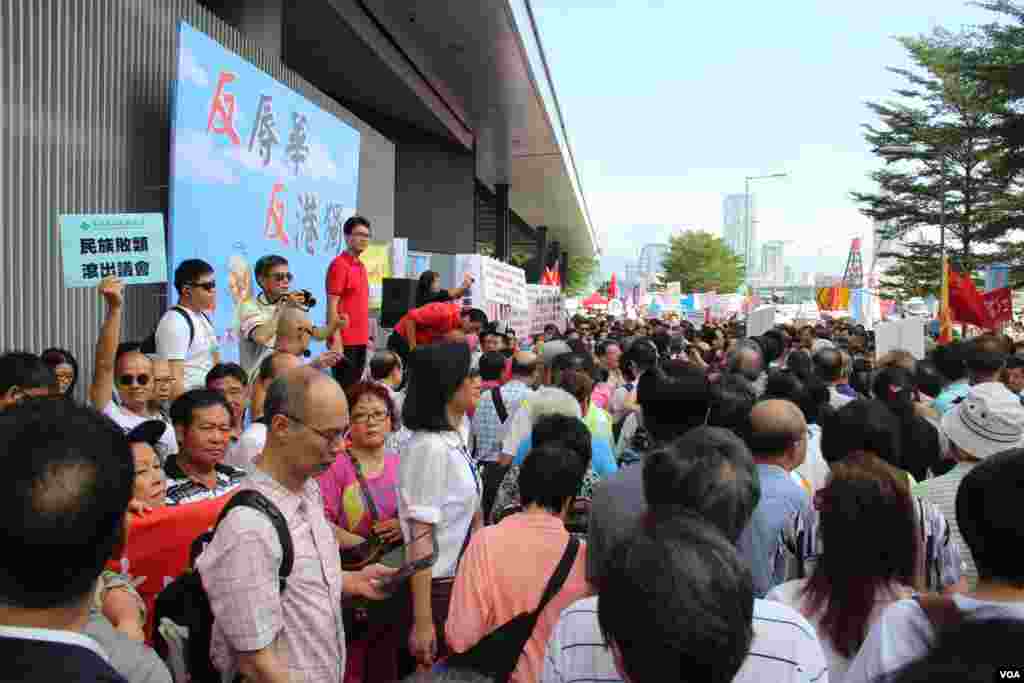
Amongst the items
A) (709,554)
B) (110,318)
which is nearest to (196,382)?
(110,318)

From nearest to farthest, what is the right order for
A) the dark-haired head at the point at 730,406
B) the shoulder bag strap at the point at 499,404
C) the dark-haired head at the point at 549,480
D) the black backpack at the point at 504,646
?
the black backpack at the point at 504,646
the dark-haired head at the point at 549,480
the dark-haired head at the point at 730,406
the shoulder bag strap at the point at 499,404

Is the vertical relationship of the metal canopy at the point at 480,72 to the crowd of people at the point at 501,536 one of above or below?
above

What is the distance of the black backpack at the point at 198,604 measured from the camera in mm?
2084

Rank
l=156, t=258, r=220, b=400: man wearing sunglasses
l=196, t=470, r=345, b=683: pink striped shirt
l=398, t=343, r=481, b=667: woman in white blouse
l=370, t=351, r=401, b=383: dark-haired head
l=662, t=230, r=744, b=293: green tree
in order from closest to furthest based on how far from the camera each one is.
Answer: l=196, t=470, r=345, b=683: pink striped shirt < l=398, t=343, r=481, b=667: woman in white blouse < l=156, t=258, r=220, b=400: man wearing sunglasses < l=370, t=351, r=401, b=383: dark-haired head < l=662, t=230, r=744, b=293: green tree

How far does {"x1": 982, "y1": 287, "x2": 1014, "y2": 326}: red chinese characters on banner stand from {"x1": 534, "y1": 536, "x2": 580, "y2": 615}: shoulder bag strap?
10227 mm

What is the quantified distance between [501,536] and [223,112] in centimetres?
616

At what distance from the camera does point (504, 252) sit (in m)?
26.7

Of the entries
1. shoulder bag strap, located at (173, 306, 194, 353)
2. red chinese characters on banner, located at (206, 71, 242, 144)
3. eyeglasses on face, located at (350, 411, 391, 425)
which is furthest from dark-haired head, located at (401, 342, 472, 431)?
red chinese characters on banner, located at (206, 71, 242, 144)

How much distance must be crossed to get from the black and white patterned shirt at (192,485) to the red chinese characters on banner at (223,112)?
4.48 meters

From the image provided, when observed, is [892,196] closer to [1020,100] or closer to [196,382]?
[1020,100]

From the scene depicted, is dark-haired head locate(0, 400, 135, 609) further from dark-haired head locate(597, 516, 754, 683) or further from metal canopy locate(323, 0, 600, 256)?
metal canopy locate(323, 0, 600, 256)

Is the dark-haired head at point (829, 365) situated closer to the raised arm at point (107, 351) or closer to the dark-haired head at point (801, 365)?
the dark-haired head at point (801, 365)

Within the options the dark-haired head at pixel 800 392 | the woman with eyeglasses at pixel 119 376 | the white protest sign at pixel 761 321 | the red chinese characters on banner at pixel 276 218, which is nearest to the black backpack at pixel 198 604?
the woman with eyeglasses at pixel 119 376

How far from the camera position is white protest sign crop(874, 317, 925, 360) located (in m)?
8.64
